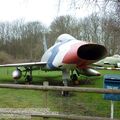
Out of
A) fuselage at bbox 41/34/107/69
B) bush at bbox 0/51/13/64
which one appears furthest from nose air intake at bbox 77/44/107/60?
bush at bbox 0/51/13/64

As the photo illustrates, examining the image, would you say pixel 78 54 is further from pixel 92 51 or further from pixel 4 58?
pixel 4 58

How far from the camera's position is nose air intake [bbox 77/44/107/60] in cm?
1470

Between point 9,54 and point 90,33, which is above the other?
point 90,33

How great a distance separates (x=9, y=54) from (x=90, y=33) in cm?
1668

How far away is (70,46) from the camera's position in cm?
1552

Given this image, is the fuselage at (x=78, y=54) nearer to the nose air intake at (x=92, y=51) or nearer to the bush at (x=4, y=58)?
the nose air intake at (x=92, y=51)

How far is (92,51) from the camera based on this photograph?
15.4 metres

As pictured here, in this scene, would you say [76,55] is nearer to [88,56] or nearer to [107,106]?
[88,56]

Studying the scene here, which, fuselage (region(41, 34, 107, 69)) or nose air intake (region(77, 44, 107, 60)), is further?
nose air intake (region(77, 44, 107, 60))

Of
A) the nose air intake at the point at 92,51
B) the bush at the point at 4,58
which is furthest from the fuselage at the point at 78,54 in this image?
the bush at the point at 4,58

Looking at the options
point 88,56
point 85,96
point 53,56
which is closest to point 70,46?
point 88,56

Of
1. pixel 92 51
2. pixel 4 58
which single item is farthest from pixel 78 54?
pixel 4 58

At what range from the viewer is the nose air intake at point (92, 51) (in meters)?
14.7

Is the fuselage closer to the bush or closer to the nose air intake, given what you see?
the nose air intake
